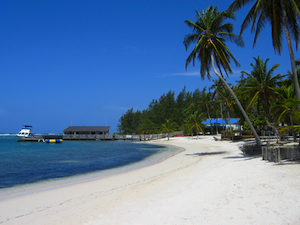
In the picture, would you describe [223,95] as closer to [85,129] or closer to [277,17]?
[277,17]

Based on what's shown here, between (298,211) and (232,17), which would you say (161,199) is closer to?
(298,211)

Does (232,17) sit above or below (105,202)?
above

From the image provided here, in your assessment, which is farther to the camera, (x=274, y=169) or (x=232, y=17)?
(x=232, y=17)

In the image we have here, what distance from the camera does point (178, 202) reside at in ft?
20.8

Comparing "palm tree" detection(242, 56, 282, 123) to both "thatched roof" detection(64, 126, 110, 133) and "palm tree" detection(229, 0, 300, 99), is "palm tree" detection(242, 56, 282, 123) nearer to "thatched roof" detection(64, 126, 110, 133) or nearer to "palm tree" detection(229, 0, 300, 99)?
"palm tree" detection(229, 0, 300, 99)

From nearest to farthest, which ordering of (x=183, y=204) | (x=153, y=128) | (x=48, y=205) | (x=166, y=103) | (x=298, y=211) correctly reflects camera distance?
(x=298, y=211)
(x=183, y=204)
(x=48, y=205)
(x=153, y=128)
(x=166, y=103)

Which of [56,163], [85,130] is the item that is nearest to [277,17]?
[56,163]

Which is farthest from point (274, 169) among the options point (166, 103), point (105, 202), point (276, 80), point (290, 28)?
point (166, 103)

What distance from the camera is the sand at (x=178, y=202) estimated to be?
202 inches

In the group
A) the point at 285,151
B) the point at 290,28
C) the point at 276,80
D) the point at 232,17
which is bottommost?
the point at 285,151

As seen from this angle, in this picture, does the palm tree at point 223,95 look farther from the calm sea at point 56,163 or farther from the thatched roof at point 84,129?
the thatched roof at point 84,129

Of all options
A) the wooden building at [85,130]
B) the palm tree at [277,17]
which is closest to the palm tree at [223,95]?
the palm tree at [277,17]

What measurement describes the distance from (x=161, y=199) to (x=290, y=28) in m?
12.3

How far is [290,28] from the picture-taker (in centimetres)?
1269
